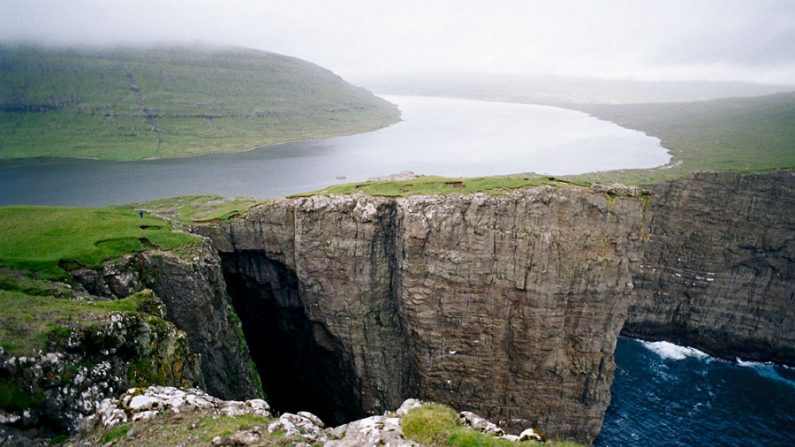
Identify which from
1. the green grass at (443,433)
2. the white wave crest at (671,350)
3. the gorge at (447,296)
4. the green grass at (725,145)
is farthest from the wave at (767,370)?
the green grass at (443,433)

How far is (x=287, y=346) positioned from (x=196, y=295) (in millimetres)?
14708

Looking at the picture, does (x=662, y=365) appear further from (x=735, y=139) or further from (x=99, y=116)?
(x=99, y=116)

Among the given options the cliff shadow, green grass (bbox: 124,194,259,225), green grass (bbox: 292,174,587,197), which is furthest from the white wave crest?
green grass (bbox: 124,194,259,225)

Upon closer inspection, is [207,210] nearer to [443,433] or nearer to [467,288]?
[467,288]

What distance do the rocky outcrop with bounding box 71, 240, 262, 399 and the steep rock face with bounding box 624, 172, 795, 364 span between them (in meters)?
48.9

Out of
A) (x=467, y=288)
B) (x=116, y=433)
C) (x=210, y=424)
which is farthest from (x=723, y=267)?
(x=116, y=433)

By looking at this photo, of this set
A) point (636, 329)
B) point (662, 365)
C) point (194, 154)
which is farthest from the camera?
point (194, 154)

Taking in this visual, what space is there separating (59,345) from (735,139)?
165 metres

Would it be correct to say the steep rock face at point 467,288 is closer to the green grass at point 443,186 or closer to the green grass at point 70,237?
the green grass at point 443,186

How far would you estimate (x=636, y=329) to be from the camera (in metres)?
52.4

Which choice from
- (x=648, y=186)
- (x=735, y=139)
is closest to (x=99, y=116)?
(x=648, y=186)

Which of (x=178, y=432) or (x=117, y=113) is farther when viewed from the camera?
(x=117, y=113)

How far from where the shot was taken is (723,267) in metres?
49.5

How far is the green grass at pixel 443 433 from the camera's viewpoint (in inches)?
511
